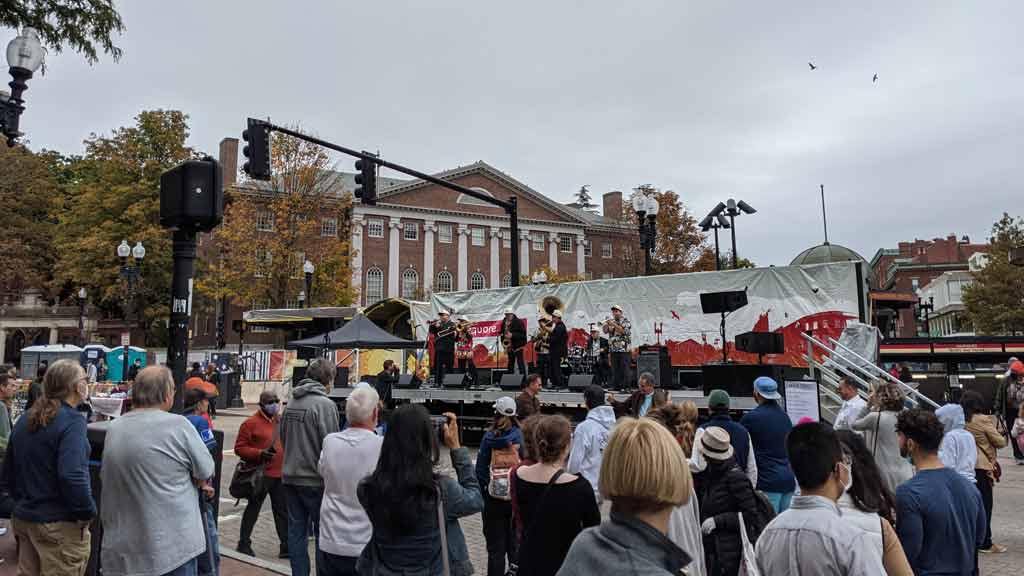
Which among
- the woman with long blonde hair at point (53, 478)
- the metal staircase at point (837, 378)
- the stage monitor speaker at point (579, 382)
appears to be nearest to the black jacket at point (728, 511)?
the woman with long blonde hair at point (53, 478)

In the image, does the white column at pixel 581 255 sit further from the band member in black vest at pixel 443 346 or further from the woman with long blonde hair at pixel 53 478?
the woman with long blonde hair at pixel 53 478

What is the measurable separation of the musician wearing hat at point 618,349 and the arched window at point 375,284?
45886 millimetres

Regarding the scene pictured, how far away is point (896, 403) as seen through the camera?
20.8 ft

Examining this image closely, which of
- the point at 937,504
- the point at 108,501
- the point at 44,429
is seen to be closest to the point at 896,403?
the point at 937,504

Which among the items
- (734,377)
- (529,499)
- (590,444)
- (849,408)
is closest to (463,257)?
(734,377)

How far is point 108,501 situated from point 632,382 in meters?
12.9

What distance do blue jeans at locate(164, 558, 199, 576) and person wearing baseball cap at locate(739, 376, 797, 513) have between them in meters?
4.60

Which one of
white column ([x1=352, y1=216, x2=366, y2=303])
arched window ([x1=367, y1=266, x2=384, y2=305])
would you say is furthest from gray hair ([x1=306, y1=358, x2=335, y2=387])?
arched window ([x1=367, y1=266, x2=384, y2=305])

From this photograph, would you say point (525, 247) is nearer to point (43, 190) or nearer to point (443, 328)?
point (43, 190)

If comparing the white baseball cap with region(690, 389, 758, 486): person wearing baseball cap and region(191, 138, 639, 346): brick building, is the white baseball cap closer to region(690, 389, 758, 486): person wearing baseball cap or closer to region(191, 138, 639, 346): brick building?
region(690, 389, 758, 486): person wearing baseball cap

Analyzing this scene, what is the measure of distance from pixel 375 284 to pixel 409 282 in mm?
Result: 3066

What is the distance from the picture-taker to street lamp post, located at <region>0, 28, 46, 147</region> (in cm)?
826

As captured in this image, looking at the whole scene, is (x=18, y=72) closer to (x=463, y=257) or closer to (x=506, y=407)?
(x=506, y=407)

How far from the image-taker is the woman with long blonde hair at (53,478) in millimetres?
4551
